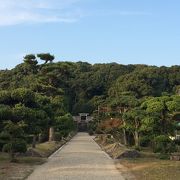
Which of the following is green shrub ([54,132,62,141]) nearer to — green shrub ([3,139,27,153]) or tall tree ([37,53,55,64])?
tall tree ([37,53,55,64])

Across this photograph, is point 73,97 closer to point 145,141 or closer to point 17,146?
point 145,141

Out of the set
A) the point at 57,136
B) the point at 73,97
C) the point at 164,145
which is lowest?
the point at 164,145

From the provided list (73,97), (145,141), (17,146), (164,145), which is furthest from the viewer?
(73,97)

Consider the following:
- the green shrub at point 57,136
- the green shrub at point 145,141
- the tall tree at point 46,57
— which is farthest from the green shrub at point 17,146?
the tall tree at point 46,57

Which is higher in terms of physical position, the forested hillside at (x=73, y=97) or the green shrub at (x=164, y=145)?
the forested hillside at (x=73, y=97)

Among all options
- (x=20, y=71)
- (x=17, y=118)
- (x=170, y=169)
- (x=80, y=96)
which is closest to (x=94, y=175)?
(x=170, y=169)

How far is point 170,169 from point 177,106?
10.4 metres

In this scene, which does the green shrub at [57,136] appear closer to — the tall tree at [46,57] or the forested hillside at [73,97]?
the forested hillside at [73,97]

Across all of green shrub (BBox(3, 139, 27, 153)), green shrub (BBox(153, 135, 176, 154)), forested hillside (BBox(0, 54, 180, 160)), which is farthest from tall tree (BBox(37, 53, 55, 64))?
green shrub (BBox(3, 139, 27, 153))

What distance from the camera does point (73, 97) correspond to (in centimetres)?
11938

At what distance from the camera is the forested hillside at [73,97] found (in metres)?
26.0

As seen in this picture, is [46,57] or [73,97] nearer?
[46,57]

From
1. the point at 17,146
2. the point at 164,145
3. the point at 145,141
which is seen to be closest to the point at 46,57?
the point at 145,141

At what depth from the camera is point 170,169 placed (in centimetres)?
1981
